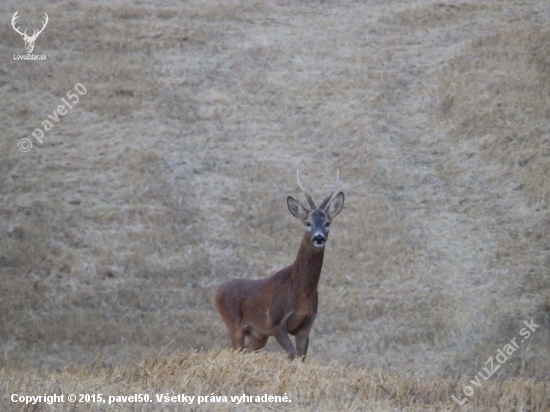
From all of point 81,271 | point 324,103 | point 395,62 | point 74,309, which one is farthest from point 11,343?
point 395,62

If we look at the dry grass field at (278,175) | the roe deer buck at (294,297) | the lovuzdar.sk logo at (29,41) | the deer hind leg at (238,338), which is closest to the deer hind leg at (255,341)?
the roe deer buck at (294,297)

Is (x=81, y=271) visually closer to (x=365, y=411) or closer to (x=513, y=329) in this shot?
(x=513, y=329)

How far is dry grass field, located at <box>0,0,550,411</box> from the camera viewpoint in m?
18.8

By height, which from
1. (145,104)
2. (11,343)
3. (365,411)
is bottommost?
(11,343)

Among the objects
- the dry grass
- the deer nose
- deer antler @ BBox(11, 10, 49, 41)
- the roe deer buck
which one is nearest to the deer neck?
the roe deer buck

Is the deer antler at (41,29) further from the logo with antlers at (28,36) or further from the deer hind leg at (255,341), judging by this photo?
the deer hind leg at (255,341)

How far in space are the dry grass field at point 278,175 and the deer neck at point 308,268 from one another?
1424 mm

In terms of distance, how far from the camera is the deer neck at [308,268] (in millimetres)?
11867

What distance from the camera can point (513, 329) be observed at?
1862cm

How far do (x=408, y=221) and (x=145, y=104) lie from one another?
9.88 metres

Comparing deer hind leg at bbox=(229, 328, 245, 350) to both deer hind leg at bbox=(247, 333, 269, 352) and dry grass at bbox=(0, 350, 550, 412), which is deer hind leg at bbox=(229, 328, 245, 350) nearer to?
deer hind leg at bbox=(247, 333, 269, 352)

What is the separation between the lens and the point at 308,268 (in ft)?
39.2

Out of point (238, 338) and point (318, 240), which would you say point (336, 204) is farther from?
point (238, 338)

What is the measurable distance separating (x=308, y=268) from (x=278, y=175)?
1320 centimetres
